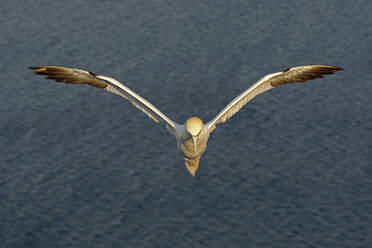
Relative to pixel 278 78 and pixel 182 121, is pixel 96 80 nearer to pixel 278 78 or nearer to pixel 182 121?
pixel 278 78

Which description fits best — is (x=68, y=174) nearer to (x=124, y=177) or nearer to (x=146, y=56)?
(x=124, y=177)

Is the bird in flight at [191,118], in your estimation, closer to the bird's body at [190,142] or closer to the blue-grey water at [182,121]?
the bird's body at [190,142]

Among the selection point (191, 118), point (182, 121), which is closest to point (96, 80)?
point (191, 118)

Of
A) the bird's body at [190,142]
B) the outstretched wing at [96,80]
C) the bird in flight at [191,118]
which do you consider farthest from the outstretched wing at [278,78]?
the outstretched wing at [96,80]

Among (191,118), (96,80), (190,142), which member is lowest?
(190,142)

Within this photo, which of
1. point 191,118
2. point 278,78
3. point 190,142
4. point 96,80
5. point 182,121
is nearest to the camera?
point 191,118

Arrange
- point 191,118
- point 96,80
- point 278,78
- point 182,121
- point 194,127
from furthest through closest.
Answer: point 182,121
point 278,78
point 96,80
point 191,118
point 194,127
